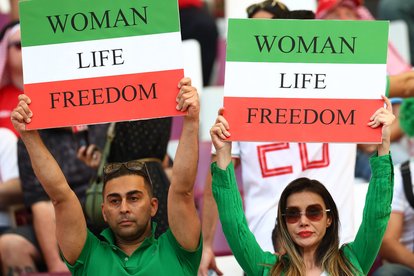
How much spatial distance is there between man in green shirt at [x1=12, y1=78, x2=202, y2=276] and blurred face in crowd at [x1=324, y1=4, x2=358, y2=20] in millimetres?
2872

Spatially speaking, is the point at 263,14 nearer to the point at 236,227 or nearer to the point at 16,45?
the point at 236,227

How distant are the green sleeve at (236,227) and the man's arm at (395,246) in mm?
1356

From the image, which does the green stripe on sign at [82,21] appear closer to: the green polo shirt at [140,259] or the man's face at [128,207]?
the man's face at [128,207]

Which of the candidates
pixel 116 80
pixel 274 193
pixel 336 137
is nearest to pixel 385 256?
pixel 274 193

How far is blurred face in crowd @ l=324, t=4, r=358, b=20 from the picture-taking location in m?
8.00

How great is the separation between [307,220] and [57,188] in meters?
1.02

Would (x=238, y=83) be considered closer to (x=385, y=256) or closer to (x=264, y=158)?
(x=264, y=158)

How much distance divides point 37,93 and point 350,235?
1.67m

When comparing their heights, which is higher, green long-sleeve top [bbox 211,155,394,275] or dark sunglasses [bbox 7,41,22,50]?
dark sunglasses [bbox 7,41,22,50]

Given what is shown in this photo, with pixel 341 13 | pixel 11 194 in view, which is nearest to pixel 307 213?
pixel 11 194


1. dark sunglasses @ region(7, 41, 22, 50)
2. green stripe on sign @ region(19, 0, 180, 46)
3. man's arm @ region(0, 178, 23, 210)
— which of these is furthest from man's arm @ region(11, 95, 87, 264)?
dark sunglasses @ region(7, 41, 22, 50)

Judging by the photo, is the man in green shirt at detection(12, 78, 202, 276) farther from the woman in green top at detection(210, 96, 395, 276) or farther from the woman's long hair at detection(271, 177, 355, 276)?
the woman's long hair at detection(271, 177, 355, 276)

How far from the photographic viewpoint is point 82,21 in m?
5.42

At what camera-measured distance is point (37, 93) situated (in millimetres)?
5387
